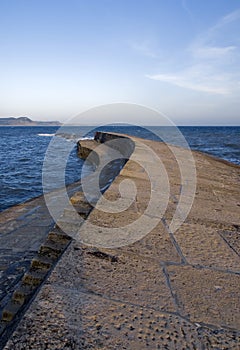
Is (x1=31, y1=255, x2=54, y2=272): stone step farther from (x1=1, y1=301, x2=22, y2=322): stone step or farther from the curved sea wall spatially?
(x1=1, y1=301, x2=22, y2=322): stone step

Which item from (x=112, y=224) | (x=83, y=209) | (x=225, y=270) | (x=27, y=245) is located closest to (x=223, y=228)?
(x=225, y=270)

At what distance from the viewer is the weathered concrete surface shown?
108cm

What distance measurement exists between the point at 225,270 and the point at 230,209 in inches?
56.7

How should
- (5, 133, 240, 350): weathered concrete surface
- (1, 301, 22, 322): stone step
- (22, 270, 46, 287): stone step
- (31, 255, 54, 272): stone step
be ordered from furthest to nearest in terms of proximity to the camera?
(31, 255, 54, 272): stone step < (22, 270, 46, 287): stone step < (1, 301, 22, 322): stone step < (5, 133, 240, 350): weathered concrete surface

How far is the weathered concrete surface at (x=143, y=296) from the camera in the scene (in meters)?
1.08

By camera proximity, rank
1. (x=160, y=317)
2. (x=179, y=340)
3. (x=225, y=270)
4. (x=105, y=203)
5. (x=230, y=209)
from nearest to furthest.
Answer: (x=179, y=340) → (x=160, y=317) → (x=225, y=270) → (x=105, y=203) → (x=230, y=209)

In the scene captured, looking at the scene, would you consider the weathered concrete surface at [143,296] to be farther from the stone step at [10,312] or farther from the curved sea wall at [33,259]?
the stone step at [10,312]

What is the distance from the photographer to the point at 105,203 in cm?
248

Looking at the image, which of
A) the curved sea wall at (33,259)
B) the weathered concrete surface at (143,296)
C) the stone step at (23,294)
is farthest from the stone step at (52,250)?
the stone step at (23,294)

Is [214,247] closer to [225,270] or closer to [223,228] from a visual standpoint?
[225,270]

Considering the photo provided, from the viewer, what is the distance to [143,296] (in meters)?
1.34

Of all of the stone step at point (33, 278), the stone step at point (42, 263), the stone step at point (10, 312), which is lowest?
the stone step at point (10, 312)

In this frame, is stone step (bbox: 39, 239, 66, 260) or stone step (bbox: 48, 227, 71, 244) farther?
stone step (bbox: 48, 227, 71, 244)

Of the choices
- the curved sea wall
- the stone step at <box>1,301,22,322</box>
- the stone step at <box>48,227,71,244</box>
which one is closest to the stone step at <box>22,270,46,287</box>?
the curved sea wall
